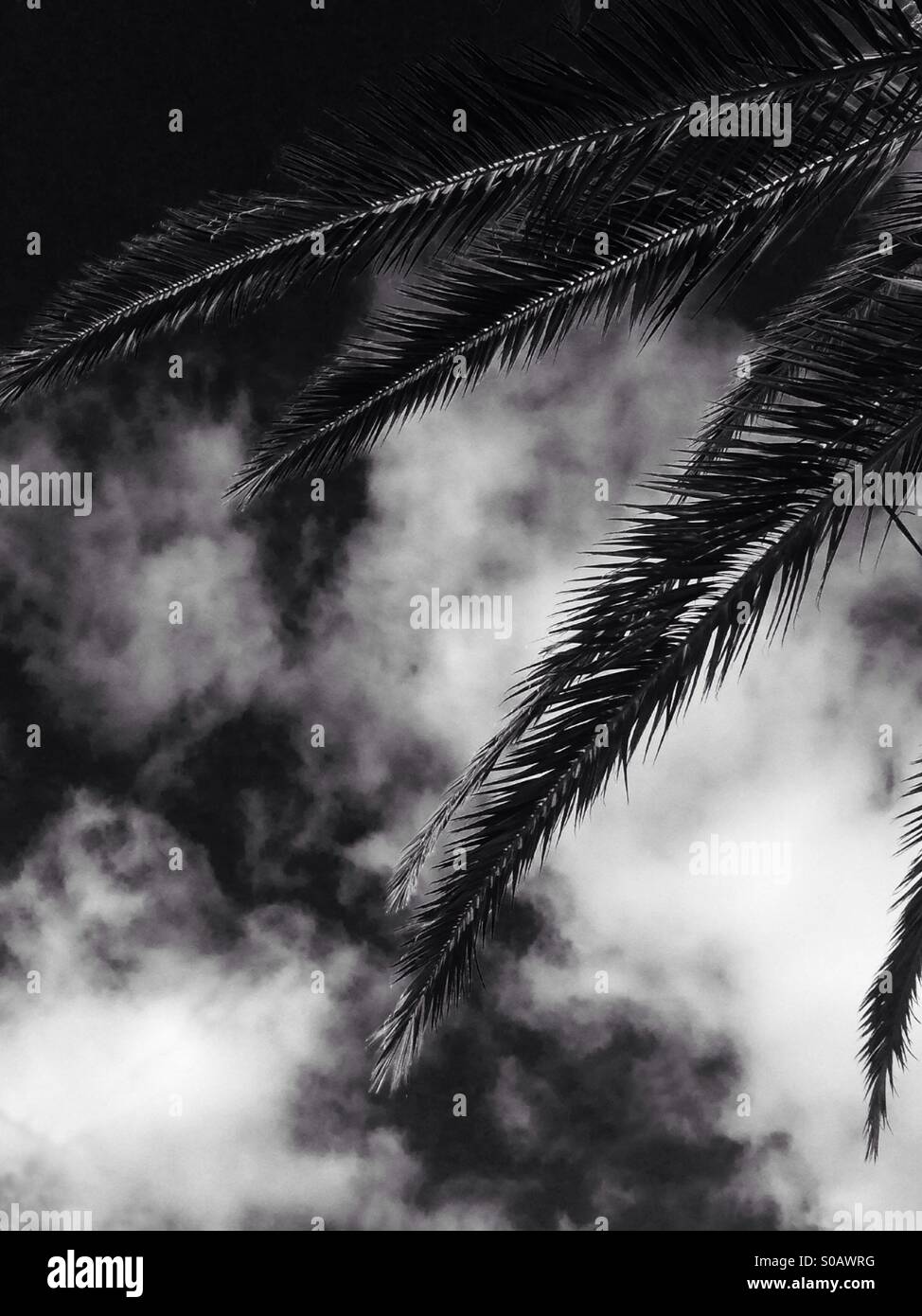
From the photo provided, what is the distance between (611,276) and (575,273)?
0.12 m

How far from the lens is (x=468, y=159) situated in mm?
2656

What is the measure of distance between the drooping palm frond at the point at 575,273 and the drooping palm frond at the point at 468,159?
132mm

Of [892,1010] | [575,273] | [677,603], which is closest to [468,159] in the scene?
[575,273]

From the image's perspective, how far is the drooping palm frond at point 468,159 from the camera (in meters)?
2.36

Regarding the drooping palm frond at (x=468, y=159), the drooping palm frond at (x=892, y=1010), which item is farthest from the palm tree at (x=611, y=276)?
the drooping palm frond at (x=892, y=1010)

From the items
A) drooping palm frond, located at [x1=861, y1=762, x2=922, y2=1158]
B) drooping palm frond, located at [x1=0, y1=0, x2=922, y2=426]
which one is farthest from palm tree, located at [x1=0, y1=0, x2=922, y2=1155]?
drooping palm frond, located at [x1=861, y1=762, x2=922, y2=1158]

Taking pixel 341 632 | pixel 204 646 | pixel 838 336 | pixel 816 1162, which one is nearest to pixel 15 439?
pixel 204 646

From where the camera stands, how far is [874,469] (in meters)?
Result: 2.47

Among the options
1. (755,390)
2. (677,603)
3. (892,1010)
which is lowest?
(892,1010)

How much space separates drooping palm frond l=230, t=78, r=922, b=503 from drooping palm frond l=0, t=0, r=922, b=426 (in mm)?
132

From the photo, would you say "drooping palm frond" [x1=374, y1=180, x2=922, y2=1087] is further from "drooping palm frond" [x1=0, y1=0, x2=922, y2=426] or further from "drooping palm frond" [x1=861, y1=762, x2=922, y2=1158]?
"drooping palm frond" [x1=861, y1=762, x2=922, y2=1158]

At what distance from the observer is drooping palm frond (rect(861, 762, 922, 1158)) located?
3936 mm

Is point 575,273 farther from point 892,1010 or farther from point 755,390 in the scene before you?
point 892,1010

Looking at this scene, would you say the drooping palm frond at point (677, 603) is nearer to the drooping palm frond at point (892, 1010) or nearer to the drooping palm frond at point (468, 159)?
the drooping palm frond at point (468, 159)
